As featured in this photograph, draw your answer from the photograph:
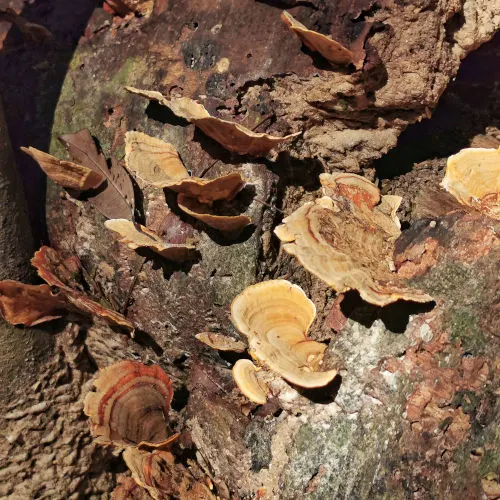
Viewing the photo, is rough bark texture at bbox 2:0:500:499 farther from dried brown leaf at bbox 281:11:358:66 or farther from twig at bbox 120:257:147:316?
dried brown leaf at bbox 281:11:358:66

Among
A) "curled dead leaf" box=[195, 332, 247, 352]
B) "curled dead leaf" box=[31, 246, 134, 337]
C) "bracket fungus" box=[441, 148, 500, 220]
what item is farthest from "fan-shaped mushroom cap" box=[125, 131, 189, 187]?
"bracket fungus" box=[441, 148, 500, 220]

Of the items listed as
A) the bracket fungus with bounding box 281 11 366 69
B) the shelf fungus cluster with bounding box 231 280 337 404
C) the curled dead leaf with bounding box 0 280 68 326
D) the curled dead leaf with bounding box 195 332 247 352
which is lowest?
the curled dead leaf with bounding box 195 332 247 352

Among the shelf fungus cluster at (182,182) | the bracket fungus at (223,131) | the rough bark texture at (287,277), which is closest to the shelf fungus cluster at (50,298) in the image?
the rough bark texture at (287,277)

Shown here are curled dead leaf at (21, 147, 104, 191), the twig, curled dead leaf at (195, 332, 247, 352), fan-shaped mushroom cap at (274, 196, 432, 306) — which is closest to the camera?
fan-shaped mushroom cap at (274, 196, 432, 306)

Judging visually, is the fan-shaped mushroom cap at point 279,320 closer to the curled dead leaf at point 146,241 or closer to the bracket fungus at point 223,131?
the curled dead leaf at point 146,241

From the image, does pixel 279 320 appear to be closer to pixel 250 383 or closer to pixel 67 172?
pixel 250 383

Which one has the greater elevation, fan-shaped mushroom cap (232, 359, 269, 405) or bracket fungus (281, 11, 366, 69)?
bracket fungus (281, 11, 366, 69)

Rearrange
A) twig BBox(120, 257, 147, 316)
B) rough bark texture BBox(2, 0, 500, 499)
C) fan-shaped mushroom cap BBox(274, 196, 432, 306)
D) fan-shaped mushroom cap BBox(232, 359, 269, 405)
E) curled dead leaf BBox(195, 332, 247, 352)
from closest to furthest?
fan-shaped mushroom cap BBox(274, 196, 432, 306)
rough bark texture BBox(2, 0, 500, 499)
fan-shaped mushroom cap BBox(232, 359, 269, 405)
curled dead leaf BBox(195, 332, 247, 352)
twig BBox(120, 257, 147, 316)

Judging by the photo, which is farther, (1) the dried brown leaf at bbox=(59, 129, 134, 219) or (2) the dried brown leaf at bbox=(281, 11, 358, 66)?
A: (1) the dried brown leaf at bbox=(59, 129, 134, 219)
